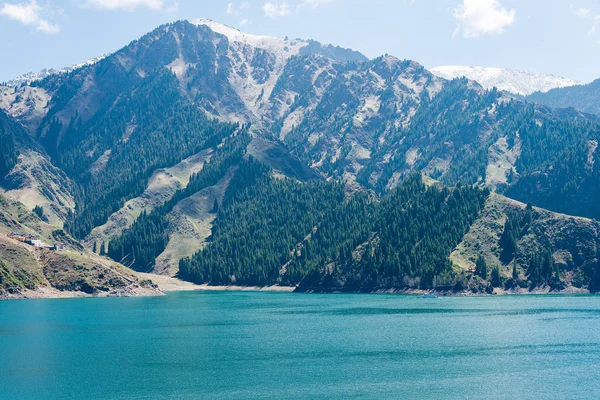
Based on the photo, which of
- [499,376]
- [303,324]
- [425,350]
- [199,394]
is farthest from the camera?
[303,324]

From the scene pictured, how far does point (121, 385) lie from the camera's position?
114m

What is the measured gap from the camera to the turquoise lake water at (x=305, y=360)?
109 meters

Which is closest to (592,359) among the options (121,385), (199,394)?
(199,394)

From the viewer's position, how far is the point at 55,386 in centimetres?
11375

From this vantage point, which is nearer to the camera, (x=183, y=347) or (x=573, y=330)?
(x=183, y=347)

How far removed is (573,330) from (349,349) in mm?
57678

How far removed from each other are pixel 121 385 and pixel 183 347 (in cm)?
3863

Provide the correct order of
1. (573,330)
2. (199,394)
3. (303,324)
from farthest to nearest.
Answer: (303,324) → (573,330) → (199,394)

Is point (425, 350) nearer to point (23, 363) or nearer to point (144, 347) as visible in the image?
point (144, 347)

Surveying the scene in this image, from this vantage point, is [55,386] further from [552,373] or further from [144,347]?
[552,373]

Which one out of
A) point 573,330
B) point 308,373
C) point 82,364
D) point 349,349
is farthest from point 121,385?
point 573,330

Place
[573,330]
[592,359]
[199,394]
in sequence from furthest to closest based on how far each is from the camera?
[573,330] < [592,359] < [199,394]

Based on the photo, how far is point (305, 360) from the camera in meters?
136

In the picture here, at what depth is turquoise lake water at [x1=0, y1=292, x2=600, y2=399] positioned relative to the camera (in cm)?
10944
